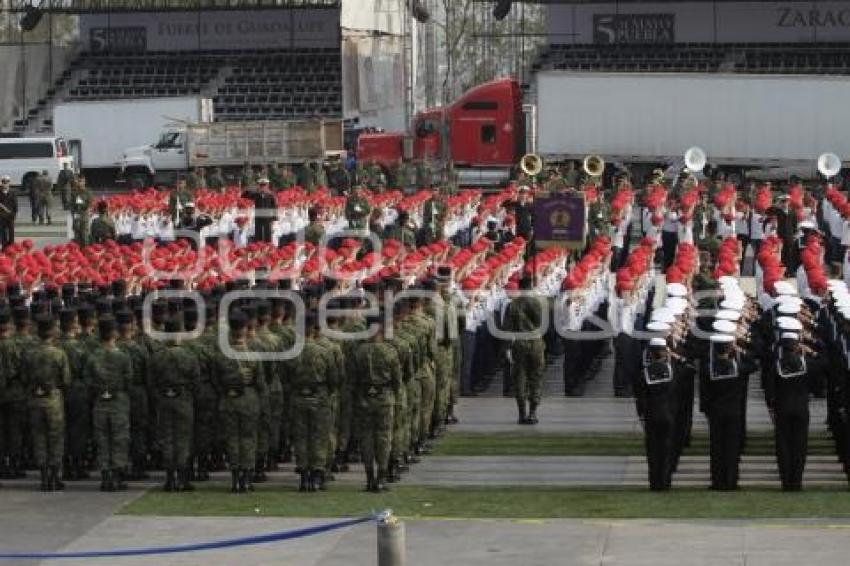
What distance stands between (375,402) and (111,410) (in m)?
2.01

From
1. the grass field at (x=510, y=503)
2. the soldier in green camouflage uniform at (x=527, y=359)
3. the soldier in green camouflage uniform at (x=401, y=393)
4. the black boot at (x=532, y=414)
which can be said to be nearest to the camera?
the grass field at (x=510, y=503)

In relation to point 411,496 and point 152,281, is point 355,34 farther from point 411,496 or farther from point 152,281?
point 411,496

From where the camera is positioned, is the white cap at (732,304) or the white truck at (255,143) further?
the white truck at (255,143)

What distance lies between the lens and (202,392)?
60.3ft

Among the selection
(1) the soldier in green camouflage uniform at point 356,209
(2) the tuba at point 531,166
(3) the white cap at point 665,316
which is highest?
(2) the tuba at point 531,166

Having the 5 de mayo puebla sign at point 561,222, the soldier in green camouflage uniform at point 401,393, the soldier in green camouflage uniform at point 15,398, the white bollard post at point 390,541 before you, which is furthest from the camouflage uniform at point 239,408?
the 5 de mayo puebla sign at point 561,222

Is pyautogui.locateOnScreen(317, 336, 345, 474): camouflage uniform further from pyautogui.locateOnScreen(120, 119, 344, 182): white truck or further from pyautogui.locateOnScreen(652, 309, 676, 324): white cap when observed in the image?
pyautogui.locateOnScreen(120, 119, 344, 182): white truck

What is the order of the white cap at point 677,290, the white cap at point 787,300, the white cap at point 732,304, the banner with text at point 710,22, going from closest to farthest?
the white cap at point 732,304
the white cap at point 787,300
the white cap at point 677,290
the banner with text at point 710,22

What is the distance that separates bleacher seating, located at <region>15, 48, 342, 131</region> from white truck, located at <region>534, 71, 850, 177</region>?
15440 millimetres

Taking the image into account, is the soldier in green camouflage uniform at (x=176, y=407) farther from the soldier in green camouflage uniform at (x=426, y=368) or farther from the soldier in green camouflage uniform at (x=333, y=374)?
the soldier in green camouflage uniform at (x=426, y=368)

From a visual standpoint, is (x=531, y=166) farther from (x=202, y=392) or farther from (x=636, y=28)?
(x=636, y=28)

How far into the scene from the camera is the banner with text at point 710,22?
6231 cm

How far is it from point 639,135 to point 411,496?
33.5 meters

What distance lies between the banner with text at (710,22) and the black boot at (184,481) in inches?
1799
